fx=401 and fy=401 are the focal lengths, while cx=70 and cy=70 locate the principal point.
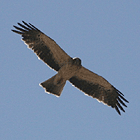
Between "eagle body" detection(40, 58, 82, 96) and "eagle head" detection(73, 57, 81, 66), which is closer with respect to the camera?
"eagle head" detection(73, 57, 81, 66)

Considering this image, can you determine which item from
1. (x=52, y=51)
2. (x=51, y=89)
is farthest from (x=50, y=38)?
(x=51, y=89)

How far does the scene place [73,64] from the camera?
585 inches

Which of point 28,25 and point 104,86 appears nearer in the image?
point 28,25

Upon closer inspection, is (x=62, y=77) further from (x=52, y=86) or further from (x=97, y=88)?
(x=97, y=88)

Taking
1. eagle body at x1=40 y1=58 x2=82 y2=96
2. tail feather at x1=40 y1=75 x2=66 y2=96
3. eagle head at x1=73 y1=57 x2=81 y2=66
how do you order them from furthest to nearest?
tail feather at x1=40 y1=75 x2=66 y2=96
eagle body at x1=40 y1=58 x2=82 y2=96
eagle head at x1=73 y1=57 x2=81 y2=66

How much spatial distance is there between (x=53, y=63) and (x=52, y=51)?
489mm

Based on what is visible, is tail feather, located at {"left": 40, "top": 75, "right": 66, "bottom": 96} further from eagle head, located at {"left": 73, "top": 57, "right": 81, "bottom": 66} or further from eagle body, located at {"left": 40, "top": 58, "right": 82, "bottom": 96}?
eagle head, located at {"left": 73, "top": 57, "right": 81, "bottom": 66}

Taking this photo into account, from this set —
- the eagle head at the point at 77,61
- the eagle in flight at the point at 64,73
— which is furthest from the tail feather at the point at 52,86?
the eagle head at the point at 77,61

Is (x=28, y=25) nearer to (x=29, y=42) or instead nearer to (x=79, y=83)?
(x=29, y=42)

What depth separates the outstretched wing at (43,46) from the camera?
14836mm

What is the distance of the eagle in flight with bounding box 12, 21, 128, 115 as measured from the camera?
14898 millimetres

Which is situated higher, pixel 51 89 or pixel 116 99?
pixel 116 99

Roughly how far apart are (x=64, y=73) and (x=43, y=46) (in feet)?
4.23

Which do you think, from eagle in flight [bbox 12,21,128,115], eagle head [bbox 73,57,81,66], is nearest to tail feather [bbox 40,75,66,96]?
eagle in flight [bbox 12,21,128,115]
